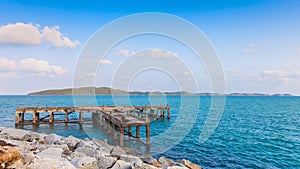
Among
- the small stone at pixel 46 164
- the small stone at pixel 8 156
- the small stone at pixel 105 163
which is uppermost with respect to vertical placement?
the small stone at pixel 8 156

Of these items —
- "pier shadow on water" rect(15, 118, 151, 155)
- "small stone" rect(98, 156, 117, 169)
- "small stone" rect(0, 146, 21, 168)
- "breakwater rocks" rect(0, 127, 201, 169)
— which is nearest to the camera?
"small stone" rect(0, 146, 21, 168)

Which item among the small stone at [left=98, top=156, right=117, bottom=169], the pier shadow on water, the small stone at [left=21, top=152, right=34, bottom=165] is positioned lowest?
the pier shadow on water

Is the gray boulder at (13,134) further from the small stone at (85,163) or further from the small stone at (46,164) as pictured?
the small stone at (46,164)

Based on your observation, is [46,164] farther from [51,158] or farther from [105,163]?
[105,163]

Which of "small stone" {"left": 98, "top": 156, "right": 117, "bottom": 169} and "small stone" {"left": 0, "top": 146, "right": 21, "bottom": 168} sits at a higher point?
"small stone" {"left": 0, "top": 146, "right": 21, "bottom": 168}

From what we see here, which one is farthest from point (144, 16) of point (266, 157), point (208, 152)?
point (266, 157)

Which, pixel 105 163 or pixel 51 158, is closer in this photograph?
pixel 51 158

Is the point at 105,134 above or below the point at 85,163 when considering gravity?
below

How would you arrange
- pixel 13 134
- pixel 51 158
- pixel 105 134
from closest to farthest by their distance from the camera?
pixel 51 158, pixel 13 134, pixel 105 134

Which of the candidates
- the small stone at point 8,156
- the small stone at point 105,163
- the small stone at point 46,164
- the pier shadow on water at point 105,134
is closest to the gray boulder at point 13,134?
the small stone at point 105,163

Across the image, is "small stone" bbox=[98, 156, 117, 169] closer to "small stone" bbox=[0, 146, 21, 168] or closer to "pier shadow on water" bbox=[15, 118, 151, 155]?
"small stone" bbox=[0, 146, 21, 168]

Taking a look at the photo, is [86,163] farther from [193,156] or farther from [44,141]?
[193,156]

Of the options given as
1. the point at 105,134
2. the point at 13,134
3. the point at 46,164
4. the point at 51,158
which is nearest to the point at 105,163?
the point at 51,158

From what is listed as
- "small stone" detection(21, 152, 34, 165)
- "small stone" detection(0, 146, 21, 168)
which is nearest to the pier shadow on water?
"small stone" detection(21, 152, 34, 165)
